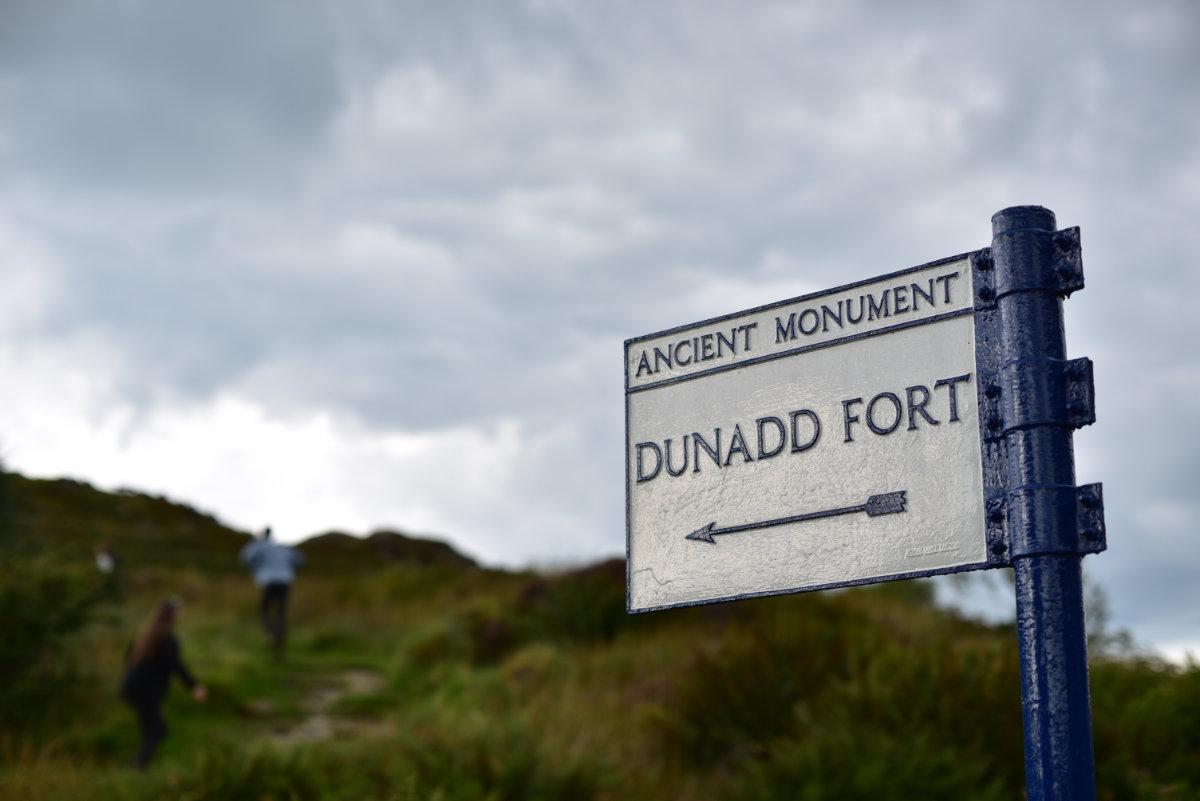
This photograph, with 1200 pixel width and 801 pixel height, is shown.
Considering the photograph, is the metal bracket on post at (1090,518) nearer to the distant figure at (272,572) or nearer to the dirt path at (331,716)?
the dirt path at (331,716)

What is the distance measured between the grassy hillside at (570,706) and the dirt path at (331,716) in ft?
0.21

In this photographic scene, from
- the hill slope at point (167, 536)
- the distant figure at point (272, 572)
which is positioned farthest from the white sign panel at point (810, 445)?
the hill slope at point (167, 536)

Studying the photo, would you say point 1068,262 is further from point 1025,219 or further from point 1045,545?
point 1045,545

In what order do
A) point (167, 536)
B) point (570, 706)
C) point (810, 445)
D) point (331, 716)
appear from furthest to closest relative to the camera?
point (167, 536)
point (331, 716)
point (570, 706)
point (810, 445)

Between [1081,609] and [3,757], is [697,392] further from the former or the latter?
[3,757]

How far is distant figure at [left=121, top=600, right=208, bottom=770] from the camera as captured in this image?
11664 millimetres

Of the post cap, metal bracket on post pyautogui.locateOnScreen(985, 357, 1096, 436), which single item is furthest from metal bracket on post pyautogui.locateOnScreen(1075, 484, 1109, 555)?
the post cap

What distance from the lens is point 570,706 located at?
1179cm

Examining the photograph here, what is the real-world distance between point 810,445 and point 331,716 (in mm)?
12268

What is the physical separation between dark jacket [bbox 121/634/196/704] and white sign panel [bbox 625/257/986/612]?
982cm

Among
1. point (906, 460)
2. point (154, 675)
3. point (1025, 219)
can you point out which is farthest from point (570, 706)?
point (1025, 219)

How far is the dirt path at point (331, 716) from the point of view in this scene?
496 inches

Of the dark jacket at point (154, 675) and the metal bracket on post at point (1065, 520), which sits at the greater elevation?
the metal bracket on post at point (1065, 520)

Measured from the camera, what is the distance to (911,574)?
8.49ft
